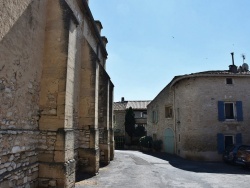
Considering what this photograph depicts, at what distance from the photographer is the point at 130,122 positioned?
3509cm

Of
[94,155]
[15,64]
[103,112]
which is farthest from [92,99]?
[15,64]

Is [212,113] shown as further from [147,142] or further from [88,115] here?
[147,142]

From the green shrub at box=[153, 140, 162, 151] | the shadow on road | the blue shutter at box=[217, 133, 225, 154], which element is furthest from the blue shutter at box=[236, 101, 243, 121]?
the green shrub at box=[153, 140, 162, 151]

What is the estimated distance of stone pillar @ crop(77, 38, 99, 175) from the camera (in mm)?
10469


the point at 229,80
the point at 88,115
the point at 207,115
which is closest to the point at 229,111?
the point at 207,115

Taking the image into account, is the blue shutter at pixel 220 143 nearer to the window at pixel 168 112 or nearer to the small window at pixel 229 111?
the small window at pixel 229 111

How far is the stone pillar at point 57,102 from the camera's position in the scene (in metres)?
6.90

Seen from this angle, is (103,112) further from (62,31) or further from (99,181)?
(62,31)

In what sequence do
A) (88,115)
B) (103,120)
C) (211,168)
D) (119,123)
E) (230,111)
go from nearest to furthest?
1. (88,115)
2. (211,168)
3. (103,120)
4. (230,111)
5. (119,123)

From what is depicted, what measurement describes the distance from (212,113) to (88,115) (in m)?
10.3

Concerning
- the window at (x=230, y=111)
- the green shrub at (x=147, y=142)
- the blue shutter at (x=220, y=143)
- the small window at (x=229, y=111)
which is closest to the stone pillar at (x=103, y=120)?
the blue shutter at (x=220, y=143)

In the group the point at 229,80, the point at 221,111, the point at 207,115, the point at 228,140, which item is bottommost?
the point at 228,140

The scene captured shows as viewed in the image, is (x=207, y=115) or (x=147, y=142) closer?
(x=207, y=115)

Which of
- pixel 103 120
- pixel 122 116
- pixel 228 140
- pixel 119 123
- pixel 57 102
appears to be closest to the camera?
pixel 57 102
